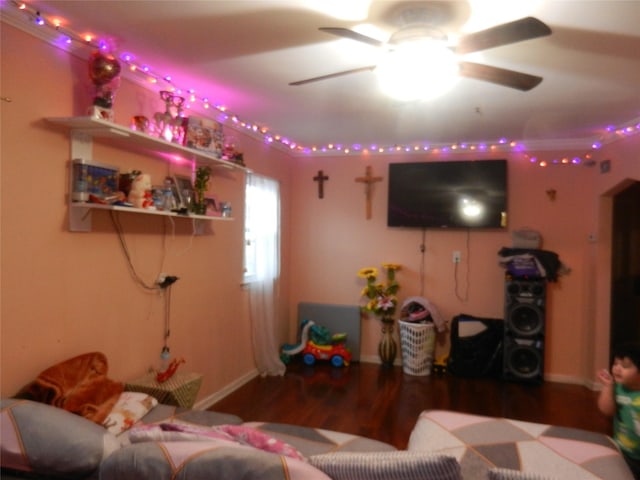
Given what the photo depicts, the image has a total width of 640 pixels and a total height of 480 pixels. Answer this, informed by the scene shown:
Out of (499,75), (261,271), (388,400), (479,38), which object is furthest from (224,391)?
(479,38)

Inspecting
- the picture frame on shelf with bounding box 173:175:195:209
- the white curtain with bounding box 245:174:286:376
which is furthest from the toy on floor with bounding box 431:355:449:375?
the picture frame on shelf with bounding box 173:175:195:209

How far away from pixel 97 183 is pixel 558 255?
4059 mm

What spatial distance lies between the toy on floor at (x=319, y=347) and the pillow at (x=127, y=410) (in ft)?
8.08

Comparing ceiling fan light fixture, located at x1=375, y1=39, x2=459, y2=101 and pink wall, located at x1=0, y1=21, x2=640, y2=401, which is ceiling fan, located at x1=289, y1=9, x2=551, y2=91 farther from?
pink wall, located at x1=0, y1=21, x2=640, y2=401

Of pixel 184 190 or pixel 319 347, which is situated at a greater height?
pixel 184 190

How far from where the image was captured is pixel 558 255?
4.45m

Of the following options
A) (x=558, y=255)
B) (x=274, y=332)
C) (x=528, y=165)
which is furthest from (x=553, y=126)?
(x=274, y=332)

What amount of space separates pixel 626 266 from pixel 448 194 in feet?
5.99

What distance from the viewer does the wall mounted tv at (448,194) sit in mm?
4570

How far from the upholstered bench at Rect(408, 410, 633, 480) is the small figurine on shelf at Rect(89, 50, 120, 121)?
7.13ft

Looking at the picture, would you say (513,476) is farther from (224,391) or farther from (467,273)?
(467,273)

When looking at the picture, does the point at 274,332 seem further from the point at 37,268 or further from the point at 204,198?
the point at 37,268

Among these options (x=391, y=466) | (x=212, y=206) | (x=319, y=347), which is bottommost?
(x=319, y=347)

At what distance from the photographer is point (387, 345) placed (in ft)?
A: 15.9
